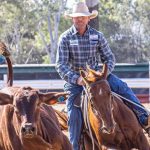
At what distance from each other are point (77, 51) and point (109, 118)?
1.30 m

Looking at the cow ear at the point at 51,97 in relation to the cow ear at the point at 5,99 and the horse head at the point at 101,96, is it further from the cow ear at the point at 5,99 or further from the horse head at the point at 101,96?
the horse head at the point at 101,96

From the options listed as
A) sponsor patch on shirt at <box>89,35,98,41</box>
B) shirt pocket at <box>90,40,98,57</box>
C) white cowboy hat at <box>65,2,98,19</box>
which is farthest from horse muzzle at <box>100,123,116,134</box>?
white cowboy hat at <box>65,2,98,19</box>

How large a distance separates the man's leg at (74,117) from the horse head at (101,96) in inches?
20.4

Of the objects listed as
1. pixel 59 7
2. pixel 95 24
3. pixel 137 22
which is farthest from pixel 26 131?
pixel 137 22

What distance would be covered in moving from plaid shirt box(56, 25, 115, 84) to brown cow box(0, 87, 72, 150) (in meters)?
0.98

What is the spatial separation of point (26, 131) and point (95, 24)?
12206 millimetres

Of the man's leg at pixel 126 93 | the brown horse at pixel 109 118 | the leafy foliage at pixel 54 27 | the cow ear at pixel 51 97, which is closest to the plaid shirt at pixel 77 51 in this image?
the man's leg at pixel 126 93

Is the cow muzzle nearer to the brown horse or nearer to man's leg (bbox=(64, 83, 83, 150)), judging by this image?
the brown horse

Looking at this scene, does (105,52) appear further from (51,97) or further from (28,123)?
(28,123)

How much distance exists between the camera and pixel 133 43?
5406 centimetres

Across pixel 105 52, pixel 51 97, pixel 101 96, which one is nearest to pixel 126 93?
pixel 105 52

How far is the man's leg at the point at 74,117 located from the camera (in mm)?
9617

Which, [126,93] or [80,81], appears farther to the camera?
[126,93]

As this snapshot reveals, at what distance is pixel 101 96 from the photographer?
8.81 m
